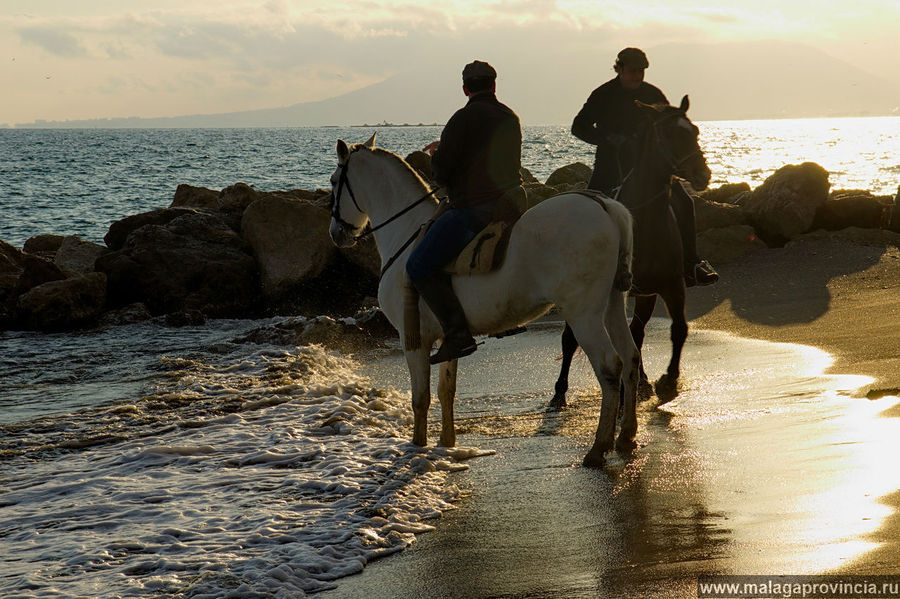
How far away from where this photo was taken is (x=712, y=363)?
9.84m

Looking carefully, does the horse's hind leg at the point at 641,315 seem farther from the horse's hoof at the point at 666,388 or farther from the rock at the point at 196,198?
the rock at the point at 196,198

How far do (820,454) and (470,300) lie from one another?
2734mm

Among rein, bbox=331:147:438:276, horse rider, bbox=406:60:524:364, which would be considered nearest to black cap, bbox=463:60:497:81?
horse rider, bbox=406:60:524:364

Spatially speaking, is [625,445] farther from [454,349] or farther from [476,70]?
[476,70]

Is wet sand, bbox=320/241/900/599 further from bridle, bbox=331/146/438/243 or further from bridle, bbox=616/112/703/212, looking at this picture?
bridle, bbox=616/112/703/212

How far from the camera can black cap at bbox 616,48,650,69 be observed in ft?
28.0

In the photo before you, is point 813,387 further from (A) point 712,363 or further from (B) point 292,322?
(B) point 292,322

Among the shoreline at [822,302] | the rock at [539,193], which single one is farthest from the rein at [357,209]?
the rock at [539,193]

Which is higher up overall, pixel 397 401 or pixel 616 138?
pixel 616 138

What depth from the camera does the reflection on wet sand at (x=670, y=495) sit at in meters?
4.50

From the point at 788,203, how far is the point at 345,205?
36.5 ft

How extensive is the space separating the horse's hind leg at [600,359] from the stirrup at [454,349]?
2.60 ft

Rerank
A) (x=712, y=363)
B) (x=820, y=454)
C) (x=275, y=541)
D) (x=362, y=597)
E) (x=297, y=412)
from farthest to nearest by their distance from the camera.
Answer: (x=712, y=363), (x=297, y=412), (x=820, y=454), (x=275, y=541), (x=362, y=597)

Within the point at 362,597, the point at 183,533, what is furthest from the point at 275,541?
the point at 362,597
